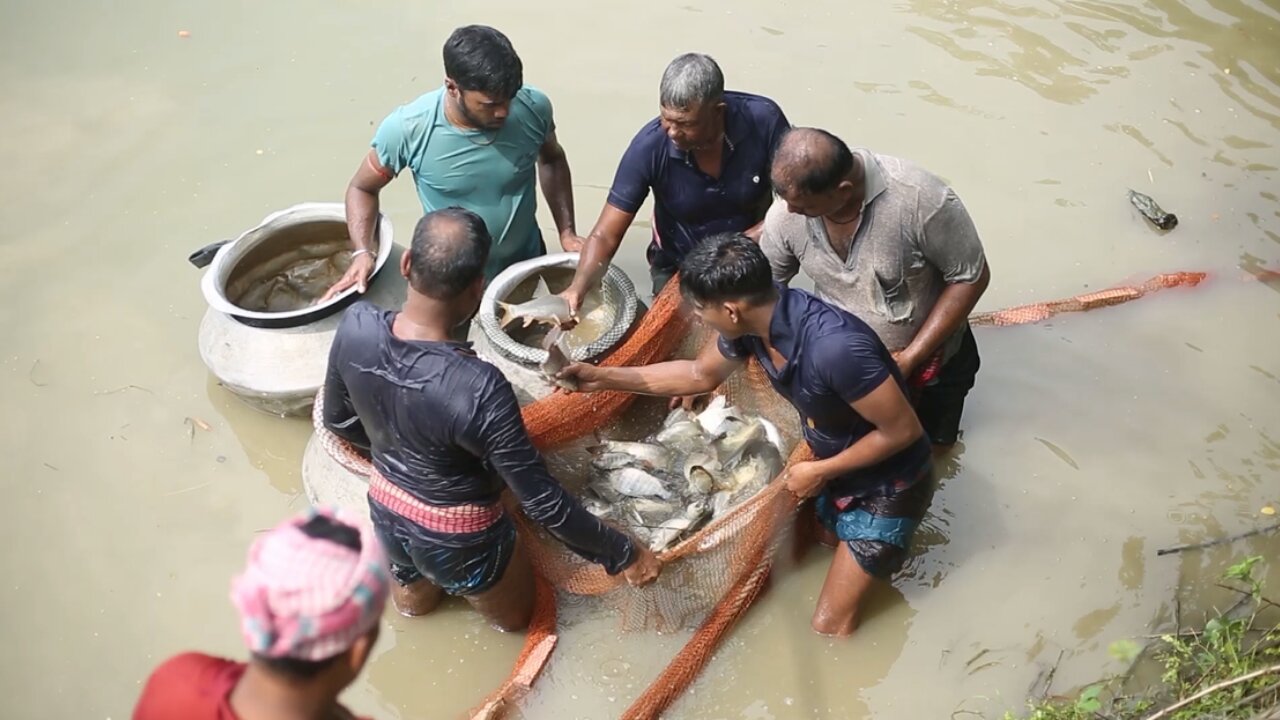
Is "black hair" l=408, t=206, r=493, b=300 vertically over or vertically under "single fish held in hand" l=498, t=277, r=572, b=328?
over

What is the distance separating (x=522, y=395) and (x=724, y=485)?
0.98 m

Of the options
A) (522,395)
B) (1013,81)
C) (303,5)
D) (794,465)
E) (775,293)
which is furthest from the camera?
(303,5)

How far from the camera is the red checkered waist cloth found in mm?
3477

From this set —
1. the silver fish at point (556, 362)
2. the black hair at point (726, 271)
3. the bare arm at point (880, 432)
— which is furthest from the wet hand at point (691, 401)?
the black hair at point (726, 271)

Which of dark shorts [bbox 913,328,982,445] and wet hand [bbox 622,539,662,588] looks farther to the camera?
dark shorts [bbox 913,328,982,445]

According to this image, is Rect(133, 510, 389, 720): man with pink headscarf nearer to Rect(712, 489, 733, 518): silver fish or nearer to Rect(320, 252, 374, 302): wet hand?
Rect(712, 489, 733, 518): silver fish

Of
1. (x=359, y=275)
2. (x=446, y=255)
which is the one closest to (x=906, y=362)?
(x=446, y=255)

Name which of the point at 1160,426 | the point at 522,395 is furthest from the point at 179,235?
the point at 1160,426

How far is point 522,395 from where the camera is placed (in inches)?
164

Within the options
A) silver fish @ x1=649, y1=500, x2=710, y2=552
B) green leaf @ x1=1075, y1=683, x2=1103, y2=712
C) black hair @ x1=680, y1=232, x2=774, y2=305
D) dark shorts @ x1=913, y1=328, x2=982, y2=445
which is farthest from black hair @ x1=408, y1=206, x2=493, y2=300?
green leaf @ x1=1075, y1=683, x2=1103, y2=712

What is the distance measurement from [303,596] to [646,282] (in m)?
4.31

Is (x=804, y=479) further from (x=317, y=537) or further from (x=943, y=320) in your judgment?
(x=317, y=537)

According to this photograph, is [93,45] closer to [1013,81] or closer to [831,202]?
[831,202]

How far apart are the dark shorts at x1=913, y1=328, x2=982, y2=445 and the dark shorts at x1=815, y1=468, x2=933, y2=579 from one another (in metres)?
0.55
